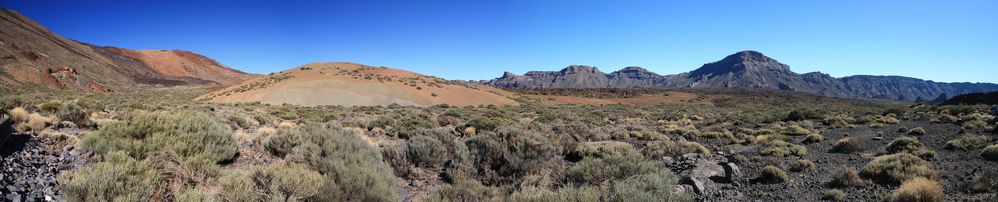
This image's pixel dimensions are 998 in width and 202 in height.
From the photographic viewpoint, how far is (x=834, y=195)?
6.56 metres

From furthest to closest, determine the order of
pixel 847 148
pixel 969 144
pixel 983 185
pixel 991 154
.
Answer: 1. pixel 847 148
2. pixel 969 144
3. pixel 991 154
4. pixel 983 185

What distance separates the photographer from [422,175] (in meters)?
7.87

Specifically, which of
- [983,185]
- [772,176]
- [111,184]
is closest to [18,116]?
[111,184]

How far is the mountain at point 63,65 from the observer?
4519cm

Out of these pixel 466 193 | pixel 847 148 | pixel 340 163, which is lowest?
pixel 847 148

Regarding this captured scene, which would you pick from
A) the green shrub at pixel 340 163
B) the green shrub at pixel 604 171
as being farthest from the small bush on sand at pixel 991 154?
the green shrub at pixel 340 163

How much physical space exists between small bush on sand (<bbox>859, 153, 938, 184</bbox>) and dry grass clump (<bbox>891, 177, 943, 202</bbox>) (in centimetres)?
124

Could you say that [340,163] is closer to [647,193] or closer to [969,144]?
[647,193]

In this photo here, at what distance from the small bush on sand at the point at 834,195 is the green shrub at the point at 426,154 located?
21.7 feet

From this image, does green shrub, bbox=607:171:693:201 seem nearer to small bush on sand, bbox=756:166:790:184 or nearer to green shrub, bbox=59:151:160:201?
small bush on sand, bbox=756:166:790:184

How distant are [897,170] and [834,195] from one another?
1.95m

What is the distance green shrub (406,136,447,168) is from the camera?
840cm

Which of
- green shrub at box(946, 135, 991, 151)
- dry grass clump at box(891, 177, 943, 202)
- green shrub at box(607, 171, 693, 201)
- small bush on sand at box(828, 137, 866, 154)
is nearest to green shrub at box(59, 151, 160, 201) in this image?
green shrub at box(607, 171, 693, 201)

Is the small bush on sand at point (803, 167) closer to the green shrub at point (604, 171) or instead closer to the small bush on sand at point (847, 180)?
the small bush on sand at point (847, 180)
